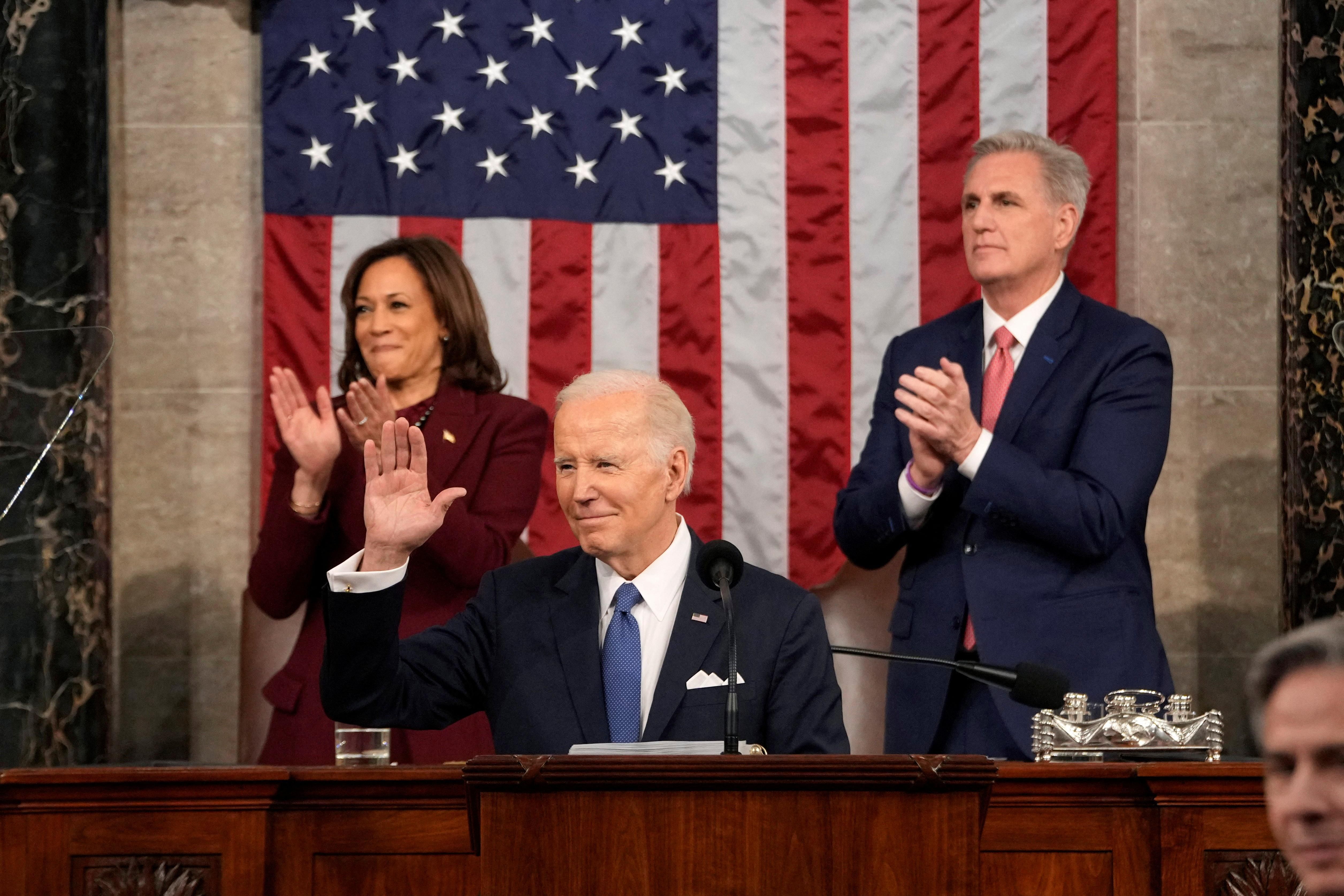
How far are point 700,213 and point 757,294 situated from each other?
0.31 m

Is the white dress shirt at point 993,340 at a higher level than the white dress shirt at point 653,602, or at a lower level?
higher

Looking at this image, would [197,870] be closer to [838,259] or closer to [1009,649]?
[1009,649]

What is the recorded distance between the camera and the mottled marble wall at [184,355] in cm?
545

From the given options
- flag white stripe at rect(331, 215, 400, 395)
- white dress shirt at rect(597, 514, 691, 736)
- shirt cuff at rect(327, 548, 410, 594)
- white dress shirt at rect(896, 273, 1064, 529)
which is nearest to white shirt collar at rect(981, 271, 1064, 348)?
white dress shirt at rect(896, 273, 1064, 529)

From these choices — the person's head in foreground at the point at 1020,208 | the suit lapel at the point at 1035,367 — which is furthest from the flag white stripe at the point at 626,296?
the suit lapel at the point at 1035,367

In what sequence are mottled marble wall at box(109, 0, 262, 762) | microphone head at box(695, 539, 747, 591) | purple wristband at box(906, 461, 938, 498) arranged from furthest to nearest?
mottled marble wall at box(109, 0, 262, 762), purple wristband at box(906, 461, 938, 498), microphone head at box(695, 539, 747, 591)

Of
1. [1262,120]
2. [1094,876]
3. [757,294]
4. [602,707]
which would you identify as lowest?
[1094,876]

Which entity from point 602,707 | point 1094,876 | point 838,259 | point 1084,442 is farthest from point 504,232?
point 1094,876

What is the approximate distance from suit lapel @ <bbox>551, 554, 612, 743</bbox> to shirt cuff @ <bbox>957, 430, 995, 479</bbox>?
2.88 ft

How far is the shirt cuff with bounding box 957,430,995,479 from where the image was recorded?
3666 millimetres

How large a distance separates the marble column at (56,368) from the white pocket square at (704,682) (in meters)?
2.30

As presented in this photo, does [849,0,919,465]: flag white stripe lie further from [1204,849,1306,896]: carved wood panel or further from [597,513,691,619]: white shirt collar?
[1204,849,1306,896]: carved wood panel

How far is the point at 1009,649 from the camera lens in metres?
3.72

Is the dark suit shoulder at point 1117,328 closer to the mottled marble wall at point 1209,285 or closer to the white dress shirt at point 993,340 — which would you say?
the white dress shirt at point 993,340
